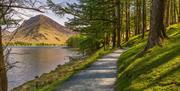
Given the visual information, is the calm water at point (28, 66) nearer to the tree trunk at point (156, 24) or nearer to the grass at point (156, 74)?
the grass at point (156, 74)

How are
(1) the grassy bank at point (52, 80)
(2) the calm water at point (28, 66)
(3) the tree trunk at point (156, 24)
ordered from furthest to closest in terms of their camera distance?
(2) the calm water at point (28, 66), (3) the tree trunk at point (156, 24), (1) the grassy bank at point (52, 80)

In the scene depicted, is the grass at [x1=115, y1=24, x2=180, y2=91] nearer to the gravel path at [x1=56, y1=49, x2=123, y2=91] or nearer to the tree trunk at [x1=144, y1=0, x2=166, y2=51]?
the gravel path at [x1=56, y1=49, x2=123, y2=91]

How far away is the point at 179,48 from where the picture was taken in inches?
733

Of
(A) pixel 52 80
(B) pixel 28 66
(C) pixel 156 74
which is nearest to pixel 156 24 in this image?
(A) pixel 52 80

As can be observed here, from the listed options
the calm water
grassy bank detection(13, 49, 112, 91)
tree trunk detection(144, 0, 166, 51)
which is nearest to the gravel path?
grassy bank detection(13, 49, 112, 91)

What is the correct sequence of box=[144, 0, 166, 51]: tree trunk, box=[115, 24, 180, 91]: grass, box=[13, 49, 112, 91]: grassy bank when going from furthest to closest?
box=[144, 0, 166, 51]: tree trunk, box=[13, 49, 112, 91]: grassy bank, box=[115, 24, 180, 91]: grass

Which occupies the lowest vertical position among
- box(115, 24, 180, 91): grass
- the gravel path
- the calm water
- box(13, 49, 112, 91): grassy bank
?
the calm water

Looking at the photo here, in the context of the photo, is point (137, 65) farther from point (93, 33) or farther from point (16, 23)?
point (93, 33)

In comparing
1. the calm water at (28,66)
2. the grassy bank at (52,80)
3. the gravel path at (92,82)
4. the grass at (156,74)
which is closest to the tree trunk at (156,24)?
the grass at (156,74)

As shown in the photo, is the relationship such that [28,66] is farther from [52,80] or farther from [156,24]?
[156,24]

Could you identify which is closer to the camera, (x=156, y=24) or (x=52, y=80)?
(x=52, y=80)

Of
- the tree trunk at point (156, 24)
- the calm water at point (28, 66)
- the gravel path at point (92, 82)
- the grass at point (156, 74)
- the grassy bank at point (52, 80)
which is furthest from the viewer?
the calm water at point (28, 66)

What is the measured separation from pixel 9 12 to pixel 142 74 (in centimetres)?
609

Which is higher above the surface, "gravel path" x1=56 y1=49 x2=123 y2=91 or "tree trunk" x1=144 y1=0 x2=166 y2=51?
"tree trunk" x1=144 y1=0 x2=166 y2=51
